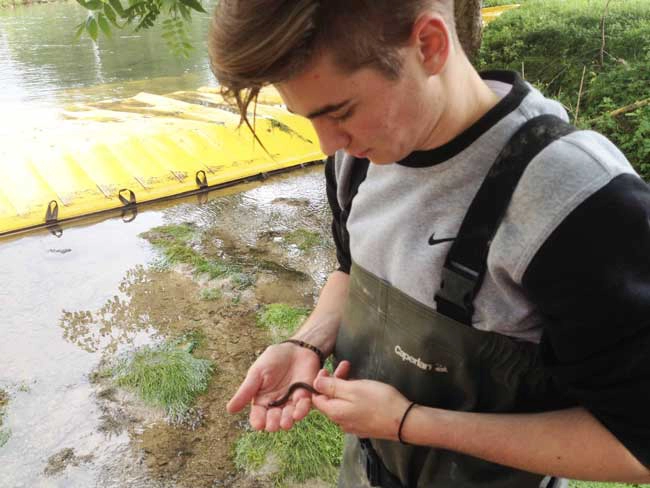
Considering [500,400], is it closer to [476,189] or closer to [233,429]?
[476,189]

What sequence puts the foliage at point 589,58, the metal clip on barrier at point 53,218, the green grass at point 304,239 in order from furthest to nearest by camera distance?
the metal clip on barrier at point 53,218 → the green grass at point 304,239 → the foliage at point 589,58

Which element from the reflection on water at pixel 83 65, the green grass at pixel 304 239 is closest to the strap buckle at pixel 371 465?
the green grass at pixel 304 239

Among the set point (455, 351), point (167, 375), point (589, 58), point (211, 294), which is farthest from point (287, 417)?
point (589, 58)

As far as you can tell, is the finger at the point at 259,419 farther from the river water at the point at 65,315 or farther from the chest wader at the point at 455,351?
the river water at the point at 65,315

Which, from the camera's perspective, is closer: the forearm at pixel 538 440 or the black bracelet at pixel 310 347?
the forearm at pixel 538 440

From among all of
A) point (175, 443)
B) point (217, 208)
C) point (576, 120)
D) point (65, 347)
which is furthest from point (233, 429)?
point (576, 120)

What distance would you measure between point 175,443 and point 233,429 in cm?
36

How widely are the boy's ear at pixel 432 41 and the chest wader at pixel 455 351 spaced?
0.65ft

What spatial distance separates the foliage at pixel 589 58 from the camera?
18.6 feet

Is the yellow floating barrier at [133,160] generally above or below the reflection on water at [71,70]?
above

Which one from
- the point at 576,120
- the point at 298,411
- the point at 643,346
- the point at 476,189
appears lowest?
the point at 576,120

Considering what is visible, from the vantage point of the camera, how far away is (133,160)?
6.95 meters

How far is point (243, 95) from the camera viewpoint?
1.16 meters

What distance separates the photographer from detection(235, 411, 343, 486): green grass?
317cm
